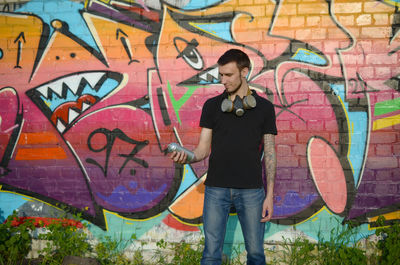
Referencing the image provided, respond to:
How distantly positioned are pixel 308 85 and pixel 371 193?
1.33 meters

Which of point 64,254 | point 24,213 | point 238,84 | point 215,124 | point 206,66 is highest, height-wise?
point 206,66

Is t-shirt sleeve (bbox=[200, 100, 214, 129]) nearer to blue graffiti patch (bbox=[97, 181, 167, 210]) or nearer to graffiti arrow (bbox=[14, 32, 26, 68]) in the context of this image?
blue graffiti patch (bbox=[97, 181, 167, 210])

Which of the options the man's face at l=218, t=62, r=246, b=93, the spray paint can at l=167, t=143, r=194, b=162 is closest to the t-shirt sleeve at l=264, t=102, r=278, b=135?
the man's face at l=218, t=62, r=246, b=93

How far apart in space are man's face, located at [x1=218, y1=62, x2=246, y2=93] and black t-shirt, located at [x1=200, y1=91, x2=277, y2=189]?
0.68 ft

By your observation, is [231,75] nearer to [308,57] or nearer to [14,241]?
[308,57]

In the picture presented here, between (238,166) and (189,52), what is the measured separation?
172 centimetres

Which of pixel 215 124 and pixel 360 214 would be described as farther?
pixel 360 214

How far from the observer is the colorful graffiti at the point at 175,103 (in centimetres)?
367

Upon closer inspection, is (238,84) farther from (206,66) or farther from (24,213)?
(24,213)

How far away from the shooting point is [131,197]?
397 cm

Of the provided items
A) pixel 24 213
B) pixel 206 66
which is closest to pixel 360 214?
pixel 206 66

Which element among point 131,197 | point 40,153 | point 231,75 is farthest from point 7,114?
Result: point 231,75

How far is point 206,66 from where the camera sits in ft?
12.7

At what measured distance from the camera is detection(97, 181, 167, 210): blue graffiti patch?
3.94 m
